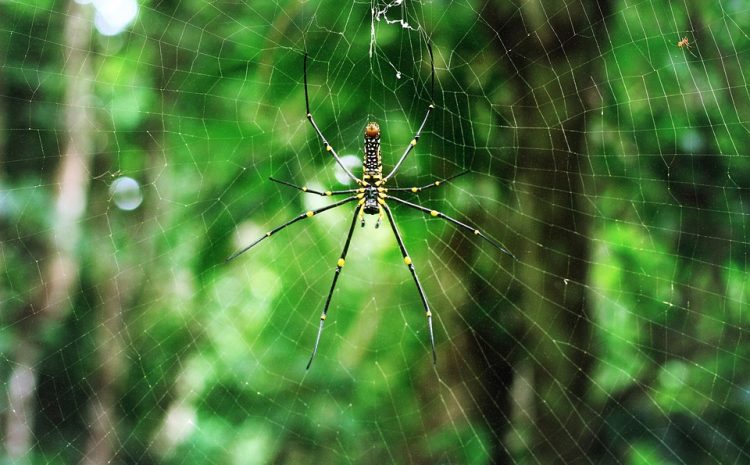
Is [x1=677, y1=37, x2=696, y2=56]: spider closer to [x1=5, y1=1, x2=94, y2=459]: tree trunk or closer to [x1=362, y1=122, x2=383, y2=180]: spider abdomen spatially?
[x1=362, y1=122, x2=383, y2=180]: spider abdomen

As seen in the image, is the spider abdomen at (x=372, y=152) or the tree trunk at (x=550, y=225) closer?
the spider abdomen at (x=372, y=152)

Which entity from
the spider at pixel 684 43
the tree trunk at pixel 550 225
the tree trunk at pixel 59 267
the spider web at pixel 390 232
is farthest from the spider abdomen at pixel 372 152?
the tree trunk at pixel 59 267

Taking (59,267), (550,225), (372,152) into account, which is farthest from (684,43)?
(59,267)

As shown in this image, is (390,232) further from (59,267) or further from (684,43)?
(59,267)

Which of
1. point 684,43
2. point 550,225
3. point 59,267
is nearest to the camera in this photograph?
point 684,43

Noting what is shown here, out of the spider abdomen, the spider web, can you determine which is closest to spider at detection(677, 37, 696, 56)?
the spider web

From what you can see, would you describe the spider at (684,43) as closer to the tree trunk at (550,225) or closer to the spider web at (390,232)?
the spider web at (390,232)

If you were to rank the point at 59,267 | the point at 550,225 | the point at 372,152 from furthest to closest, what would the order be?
the point at 59,267
the point at 550,225
the point at 372,152
